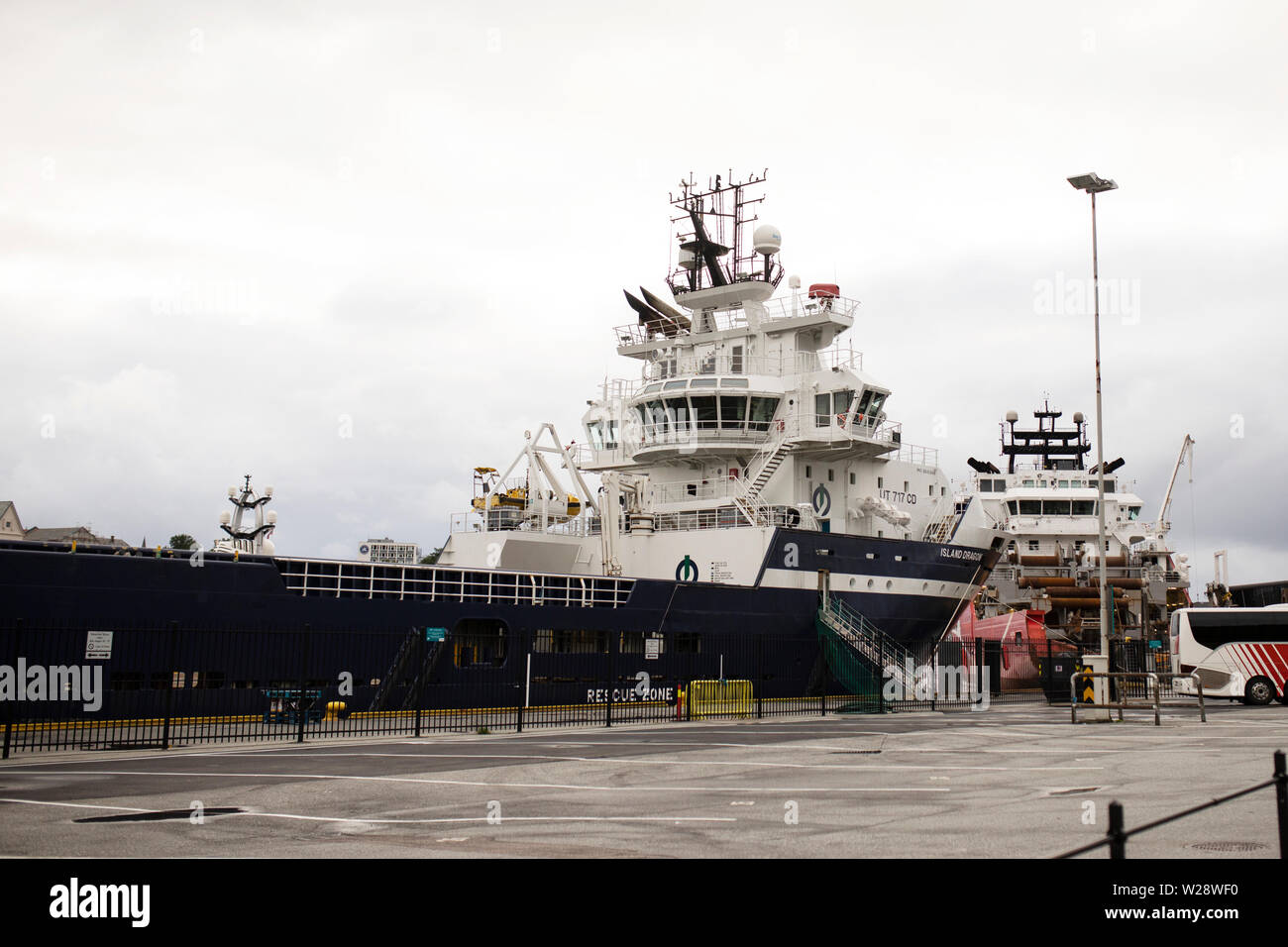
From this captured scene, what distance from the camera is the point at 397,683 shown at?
85.7ft

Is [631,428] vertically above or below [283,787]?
above

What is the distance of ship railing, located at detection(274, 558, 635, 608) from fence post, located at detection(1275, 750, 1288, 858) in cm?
2235

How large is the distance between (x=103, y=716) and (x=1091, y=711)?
828 inches

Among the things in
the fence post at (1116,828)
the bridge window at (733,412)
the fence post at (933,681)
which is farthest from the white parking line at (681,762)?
the bridge window at (733,412)

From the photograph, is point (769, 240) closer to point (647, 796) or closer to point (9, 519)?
point (647, 796)

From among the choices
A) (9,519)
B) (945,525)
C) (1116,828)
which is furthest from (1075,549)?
(9,519)

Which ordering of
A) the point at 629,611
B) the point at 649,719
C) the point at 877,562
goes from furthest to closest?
the point at 877,562
the point at 629,611
the point at 649,719

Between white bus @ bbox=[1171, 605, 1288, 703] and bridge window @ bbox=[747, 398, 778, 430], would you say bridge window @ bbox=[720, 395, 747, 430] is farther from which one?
white bus @ bbox=[1171, 605, 1288, 703]

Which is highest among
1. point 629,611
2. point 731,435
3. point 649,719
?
point 731,435

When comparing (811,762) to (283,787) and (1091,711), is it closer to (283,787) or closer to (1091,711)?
(283,787)
